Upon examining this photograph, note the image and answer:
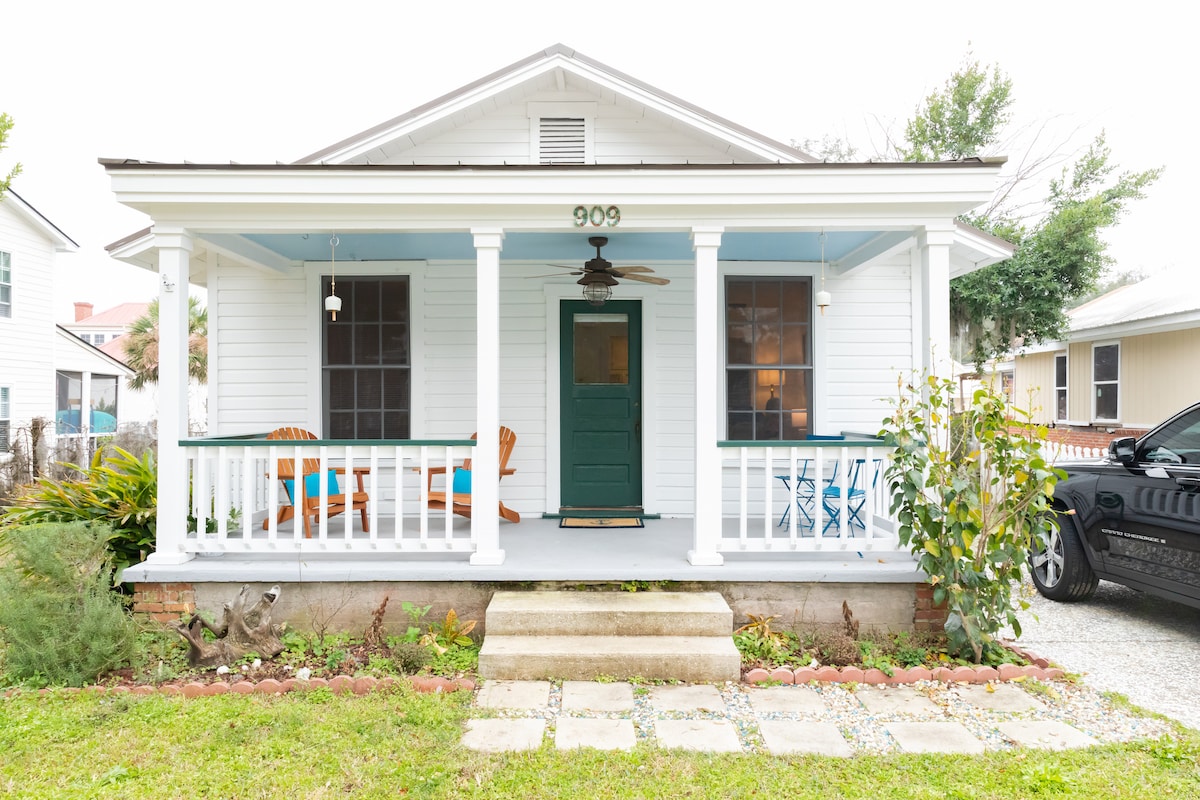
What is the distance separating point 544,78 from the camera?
6051mm

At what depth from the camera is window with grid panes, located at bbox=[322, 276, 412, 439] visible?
6.34m

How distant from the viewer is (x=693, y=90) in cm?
2575

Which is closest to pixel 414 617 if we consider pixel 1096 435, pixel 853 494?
pixel 853 494

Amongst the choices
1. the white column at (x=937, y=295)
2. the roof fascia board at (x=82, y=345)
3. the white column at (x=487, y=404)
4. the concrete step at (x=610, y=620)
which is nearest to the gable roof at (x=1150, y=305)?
the white column at (x=937, y=295)

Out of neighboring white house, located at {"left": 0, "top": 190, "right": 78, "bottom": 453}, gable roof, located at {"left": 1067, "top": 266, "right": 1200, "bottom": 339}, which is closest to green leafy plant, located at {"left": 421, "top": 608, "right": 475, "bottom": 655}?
gable roof, located at {"left": 1067, "top": 266, "right": 1200, "bottom": 339}

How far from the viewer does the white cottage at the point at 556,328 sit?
4418 millimetres

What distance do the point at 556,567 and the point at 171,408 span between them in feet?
9.01

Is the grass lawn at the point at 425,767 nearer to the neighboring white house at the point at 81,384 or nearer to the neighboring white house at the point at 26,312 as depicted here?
the neighboring white house at the point at 26,312

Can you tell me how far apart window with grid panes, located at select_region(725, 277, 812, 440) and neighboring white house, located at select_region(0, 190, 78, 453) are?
1349cm

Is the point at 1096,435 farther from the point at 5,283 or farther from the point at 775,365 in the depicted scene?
the point at 5,283

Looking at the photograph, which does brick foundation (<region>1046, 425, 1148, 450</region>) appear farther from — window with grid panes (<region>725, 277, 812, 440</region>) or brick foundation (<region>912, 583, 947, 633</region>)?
brick foundation (<region>912, 583, 947, 633</region>)

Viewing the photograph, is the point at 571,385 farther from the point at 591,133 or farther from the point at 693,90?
the point at 693,90

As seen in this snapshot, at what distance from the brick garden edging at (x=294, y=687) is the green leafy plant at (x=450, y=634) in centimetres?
41

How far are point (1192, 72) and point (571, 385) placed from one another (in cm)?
2640
